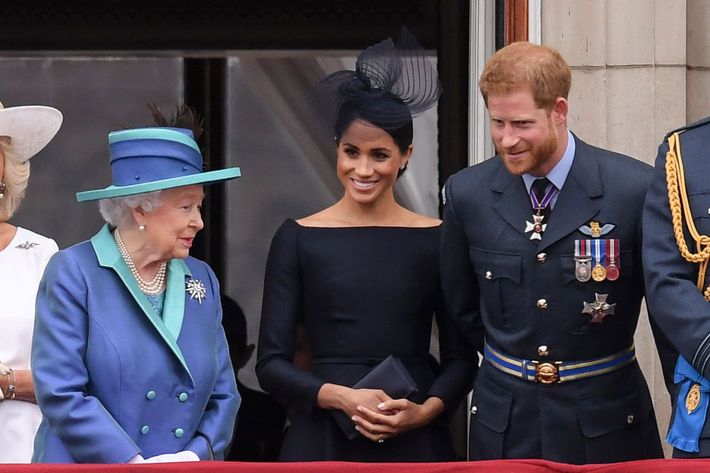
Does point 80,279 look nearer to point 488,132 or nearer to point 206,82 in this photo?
point 488,132

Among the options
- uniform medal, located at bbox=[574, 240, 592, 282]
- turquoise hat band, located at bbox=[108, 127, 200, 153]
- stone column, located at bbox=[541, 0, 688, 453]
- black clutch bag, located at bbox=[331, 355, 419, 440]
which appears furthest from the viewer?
stone column, located at bbox=[541, 0, 688, 453]

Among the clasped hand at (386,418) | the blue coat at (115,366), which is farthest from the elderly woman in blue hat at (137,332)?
the clasped hand at (386,418)

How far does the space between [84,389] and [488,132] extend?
7.19 feet

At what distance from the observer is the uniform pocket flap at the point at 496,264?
4375 millimetres

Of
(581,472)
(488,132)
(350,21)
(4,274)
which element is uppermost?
(350,21)

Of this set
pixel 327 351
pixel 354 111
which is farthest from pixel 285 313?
pixel 354 111

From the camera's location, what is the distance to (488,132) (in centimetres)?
577

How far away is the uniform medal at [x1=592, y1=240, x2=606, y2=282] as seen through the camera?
14.2 feet

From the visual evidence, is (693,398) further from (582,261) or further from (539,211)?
(539,211)

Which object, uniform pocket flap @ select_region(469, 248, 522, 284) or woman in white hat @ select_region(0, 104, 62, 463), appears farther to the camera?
woman in white hat @ select_region(0, 104, 62, 463)

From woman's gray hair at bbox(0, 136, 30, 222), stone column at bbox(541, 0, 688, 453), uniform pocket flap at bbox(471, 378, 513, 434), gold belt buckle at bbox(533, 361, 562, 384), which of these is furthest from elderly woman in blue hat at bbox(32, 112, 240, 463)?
stone column at bbox(541, 0, 688, 453)

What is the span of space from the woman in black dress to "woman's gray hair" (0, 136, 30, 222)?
750 millimetres

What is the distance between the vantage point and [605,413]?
435 centimetres

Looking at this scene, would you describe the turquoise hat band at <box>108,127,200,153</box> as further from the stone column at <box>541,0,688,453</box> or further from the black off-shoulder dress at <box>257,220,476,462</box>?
the stone column at <box>541,0,688,453</box>
